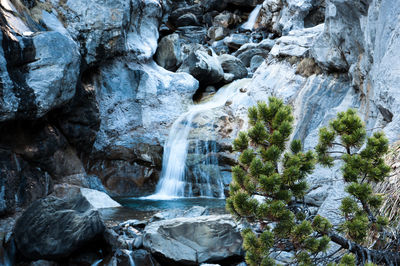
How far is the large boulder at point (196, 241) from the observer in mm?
5332

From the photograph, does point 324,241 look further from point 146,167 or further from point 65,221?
point 146,167

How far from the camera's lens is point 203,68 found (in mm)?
15406

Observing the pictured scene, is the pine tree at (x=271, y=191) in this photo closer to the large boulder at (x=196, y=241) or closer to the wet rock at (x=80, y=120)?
the large boulder at (x=196, y=241)

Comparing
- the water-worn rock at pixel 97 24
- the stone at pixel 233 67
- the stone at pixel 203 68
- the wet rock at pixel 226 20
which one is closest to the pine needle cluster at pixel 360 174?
the water-worn rock at pixel 97 24

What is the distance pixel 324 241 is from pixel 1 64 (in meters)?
7.32

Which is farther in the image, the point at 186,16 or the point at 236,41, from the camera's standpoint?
the point at 186,16

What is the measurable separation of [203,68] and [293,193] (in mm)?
13089

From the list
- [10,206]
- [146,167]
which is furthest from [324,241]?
[146,167]

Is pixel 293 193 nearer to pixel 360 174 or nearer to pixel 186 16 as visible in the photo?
pixel 360 174

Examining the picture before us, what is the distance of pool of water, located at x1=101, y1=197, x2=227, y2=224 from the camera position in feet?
26.0

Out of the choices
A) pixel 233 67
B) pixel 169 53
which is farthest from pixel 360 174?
pixel 233 67

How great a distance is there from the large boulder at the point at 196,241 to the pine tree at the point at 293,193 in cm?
269

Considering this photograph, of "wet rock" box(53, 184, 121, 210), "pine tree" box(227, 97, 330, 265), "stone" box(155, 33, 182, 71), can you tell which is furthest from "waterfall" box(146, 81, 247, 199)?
"pine tree" box(227, 97, 330, 265)

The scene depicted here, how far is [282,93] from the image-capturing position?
417 inches
